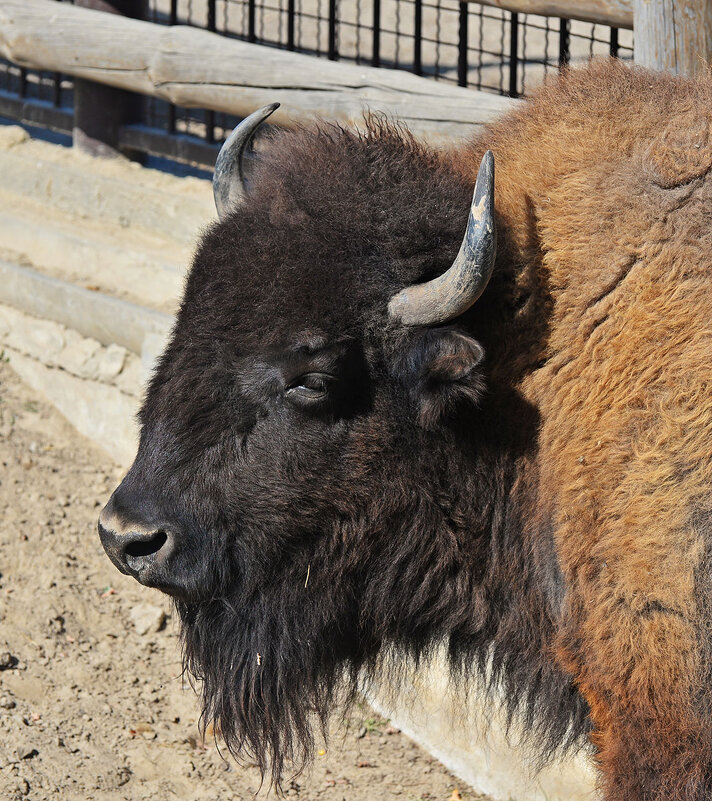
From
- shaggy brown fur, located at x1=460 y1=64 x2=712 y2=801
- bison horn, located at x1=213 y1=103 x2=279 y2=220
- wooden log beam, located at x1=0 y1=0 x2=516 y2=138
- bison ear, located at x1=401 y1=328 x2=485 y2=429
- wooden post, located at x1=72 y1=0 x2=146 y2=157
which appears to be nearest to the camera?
shaggy brown fur, located at x1=460 y1=64 x2=712 y2=801

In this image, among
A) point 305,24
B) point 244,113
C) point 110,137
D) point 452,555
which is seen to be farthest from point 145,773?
point 305,24

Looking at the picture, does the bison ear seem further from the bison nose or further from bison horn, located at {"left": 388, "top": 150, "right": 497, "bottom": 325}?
the bison nose

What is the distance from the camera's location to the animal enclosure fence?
702 centimetres

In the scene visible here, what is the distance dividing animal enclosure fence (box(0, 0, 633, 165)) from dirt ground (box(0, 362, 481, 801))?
2695 mm

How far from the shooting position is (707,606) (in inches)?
91.4

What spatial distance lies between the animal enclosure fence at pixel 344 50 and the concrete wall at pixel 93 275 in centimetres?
53

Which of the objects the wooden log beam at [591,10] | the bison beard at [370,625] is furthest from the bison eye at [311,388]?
the wooden log beam at [591,10]

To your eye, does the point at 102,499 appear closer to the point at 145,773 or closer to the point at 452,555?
the point at 145,773

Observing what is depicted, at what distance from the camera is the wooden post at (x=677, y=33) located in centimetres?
372

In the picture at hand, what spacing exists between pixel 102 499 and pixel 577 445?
3.58 metres

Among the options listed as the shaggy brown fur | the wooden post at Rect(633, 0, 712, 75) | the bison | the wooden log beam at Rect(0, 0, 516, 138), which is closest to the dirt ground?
the bison

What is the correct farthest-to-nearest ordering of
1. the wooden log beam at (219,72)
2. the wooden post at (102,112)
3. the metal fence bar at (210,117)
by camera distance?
the wooden post at (102,112), the metal fence bar at (210,117), the wooden log beam at (219,72)

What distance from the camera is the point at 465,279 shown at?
2496 millimetres

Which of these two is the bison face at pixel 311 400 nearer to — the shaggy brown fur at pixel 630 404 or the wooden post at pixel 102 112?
the shaggy brown fur at pixel 630 404
